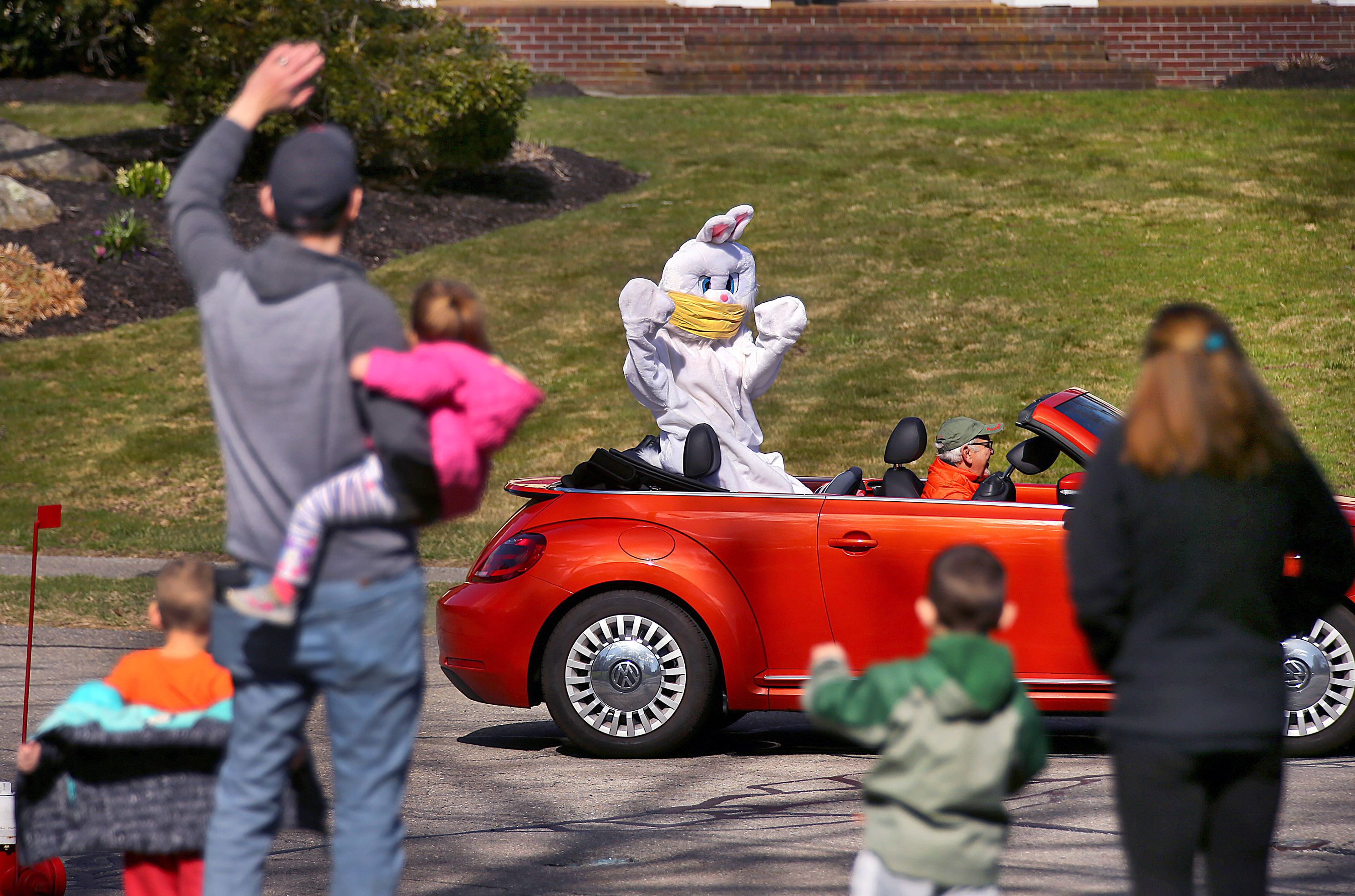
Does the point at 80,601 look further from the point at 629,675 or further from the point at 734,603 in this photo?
the point at 734,603

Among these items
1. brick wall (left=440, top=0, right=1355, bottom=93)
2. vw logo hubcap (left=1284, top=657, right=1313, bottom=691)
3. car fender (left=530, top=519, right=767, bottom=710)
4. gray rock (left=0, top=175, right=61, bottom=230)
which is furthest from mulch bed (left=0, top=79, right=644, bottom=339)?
vw logo hubcap (left=1284, top=657, right=1313, bottom=691)

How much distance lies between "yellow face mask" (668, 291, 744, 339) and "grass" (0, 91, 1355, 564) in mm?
5040

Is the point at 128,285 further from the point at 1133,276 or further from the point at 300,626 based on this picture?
the point at 300,626

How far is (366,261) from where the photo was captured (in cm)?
1789

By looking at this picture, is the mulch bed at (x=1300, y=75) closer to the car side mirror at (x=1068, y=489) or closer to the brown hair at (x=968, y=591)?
the car side mirror at (x=1068, y=489)

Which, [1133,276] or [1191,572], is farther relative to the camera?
[1133,276]

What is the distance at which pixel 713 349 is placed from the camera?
7598mm

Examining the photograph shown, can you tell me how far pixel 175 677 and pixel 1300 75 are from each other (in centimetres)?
2683

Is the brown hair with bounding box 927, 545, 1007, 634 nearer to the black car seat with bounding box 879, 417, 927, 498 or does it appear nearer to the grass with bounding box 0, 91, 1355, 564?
the black car seat with bounding box 879, 417, 927, 498

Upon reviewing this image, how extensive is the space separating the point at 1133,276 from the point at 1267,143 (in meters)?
6.35

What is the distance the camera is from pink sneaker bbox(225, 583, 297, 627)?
293 cm

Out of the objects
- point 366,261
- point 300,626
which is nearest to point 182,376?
point 366,261

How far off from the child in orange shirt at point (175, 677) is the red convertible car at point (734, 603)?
9.67ft

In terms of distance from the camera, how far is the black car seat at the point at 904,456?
658 centimetres
